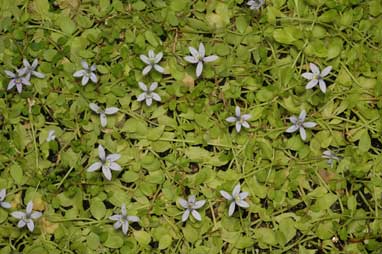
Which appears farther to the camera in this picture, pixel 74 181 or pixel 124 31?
pixel 124 31

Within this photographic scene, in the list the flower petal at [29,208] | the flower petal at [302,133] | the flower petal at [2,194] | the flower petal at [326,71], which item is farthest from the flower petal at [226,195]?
the flower petal at [2,194]

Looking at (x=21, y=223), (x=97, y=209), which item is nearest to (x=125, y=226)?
(x=97, y=209)

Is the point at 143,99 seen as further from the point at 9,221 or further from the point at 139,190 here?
the point at 9,221

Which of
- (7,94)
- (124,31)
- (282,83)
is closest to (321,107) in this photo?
(282,83)

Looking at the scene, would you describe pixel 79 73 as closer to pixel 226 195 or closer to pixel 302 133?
pixel 226 195

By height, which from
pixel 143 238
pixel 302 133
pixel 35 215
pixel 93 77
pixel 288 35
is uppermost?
pixel 288 35

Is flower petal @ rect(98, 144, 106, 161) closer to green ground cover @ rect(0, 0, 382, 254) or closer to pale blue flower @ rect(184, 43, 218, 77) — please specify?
green ground cover @ rect(0, 0, 382, 254)

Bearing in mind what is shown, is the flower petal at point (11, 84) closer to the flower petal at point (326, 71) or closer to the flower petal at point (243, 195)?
the flower petal at point (243, 195)

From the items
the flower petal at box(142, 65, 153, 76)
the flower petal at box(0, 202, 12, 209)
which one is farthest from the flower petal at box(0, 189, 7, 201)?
the flower petal at box(142, 65, 153, 76)

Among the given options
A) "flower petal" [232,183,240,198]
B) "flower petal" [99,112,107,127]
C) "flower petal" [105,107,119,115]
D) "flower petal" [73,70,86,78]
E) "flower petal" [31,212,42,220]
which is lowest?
"flower petal" [31,212,42,220]
